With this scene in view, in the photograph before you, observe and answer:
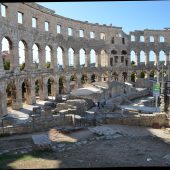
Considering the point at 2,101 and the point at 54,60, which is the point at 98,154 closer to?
the point at 2,101

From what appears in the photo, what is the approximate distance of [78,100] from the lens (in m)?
19.9

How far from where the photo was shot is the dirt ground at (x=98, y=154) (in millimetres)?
9008

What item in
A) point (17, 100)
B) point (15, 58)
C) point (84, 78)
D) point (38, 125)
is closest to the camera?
point (38, 125)

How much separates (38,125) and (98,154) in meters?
5.38

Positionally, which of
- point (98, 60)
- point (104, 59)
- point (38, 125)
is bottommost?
point (38, 125)

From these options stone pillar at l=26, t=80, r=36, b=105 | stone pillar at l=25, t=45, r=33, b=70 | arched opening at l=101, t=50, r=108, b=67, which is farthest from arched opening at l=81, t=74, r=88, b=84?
stone pillar at l=26, t=80, r=36, b=105

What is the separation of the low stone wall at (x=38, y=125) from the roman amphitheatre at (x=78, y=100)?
5 cm

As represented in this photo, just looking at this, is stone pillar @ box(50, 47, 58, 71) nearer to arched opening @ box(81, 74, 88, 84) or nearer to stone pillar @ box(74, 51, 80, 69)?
stone pillar @ box(74, 51, 80, 69)

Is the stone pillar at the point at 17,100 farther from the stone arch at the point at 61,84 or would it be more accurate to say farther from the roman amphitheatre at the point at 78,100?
the stone arch at the point at 61,84

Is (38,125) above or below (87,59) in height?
below

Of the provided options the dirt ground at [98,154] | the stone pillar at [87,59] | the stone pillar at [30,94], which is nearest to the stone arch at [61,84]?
the stone pillar at [87,59]

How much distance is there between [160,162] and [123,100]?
18.4m

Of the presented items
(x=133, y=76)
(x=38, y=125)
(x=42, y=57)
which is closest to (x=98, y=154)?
(x=38, y=125)

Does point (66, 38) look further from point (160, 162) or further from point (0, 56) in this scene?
point (160, 162)
